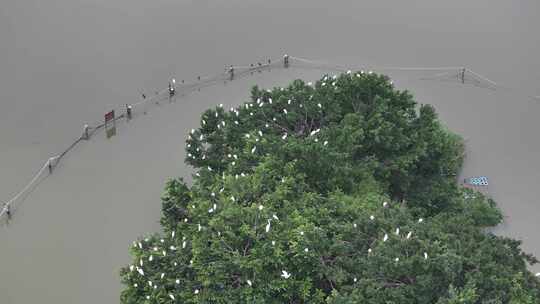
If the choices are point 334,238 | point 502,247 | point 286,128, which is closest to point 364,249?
point 334,238

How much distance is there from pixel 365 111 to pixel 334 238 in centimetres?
225

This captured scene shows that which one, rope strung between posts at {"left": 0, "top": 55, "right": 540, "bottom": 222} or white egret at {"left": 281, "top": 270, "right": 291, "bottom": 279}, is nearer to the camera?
white egret at {"left": 281, "top": 270, "right": 291, "bottom": 279}

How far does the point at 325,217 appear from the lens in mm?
5867

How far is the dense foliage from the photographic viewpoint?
5000 mm

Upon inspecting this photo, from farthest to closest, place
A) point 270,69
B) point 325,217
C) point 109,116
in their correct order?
point 270,69 < point 109,116 < point 325,217

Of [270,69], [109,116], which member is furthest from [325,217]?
[270,69]

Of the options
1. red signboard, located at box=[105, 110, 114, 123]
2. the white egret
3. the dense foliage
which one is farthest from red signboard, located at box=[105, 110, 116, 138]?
the white egret

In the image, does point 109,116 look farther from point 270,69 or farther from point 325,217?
point 325,217

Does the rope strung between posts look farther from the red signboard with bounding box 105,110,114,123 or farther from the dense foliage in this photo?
the dense foliage

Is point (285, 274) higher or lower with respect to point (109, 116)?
lower

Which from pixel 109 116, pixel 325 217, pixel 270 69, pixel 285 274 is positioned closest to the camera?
pixel 285 274

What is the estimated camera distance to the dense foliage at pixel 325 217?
5.00 m

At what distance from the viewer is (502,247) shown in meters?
5.33

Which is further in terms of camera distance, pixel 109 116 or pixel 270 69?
pixel 270 69
